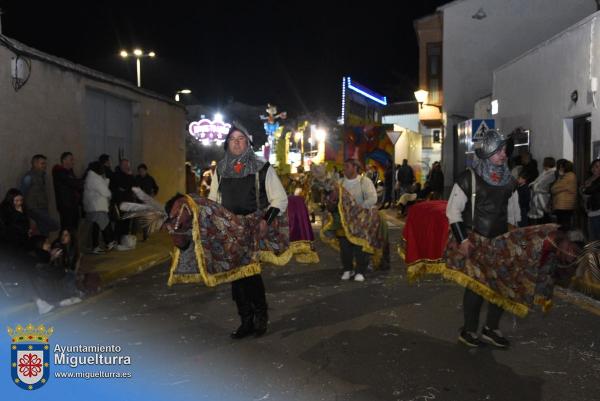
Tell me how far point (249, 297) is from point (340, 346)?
99 centimetres

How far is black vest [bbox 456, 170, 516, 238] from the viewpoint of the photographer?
5633mm

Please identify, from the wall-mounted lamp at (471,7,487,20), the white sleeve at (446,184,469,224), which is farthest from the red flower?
the wall-mounted lamp at (471,7,487,20)

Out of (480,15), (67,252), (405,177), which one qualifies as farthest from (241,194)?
(480,15)

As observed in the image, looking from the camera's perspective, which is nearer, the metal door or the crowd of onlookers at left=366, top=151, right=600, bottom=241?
the crowd of onlookers at left=366, top=151, right=600, bottom=241

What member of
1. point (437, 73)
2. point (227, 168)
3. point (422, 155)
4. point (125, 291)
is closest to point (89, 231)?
point (125, 291)

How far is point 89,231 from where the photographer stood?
506 inches

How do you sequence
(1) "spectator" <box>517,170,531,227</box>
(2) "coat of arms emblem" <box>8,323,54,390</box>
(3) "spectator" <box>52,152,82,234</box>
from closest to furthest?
1. (2) "coat of arms emblem" <box>8,323,54,390</box>
2. (3) "spectator" <box>52,152,82,234</box>
3. (1) "spectator" <box>517,170,531,227</box>

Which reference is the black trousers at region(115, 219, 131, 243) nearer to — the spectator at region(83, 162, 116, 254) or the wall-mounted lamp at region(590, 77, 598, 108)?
the spectator at region(83, 162, 116, 254)

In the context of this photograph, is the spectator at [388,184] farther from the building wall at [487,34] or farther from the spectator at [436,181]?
the spectator at [436,181]

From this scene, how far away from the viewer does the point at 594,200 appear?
974 cm

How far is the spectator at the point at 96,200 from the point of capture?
1144cm

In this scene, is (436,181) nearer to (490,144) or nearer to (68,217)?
(68,217)

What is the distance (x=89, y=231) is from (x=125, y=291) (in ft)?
14.6

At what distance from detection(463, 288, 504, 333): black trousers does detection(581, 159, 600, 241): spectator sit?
4626 mm
